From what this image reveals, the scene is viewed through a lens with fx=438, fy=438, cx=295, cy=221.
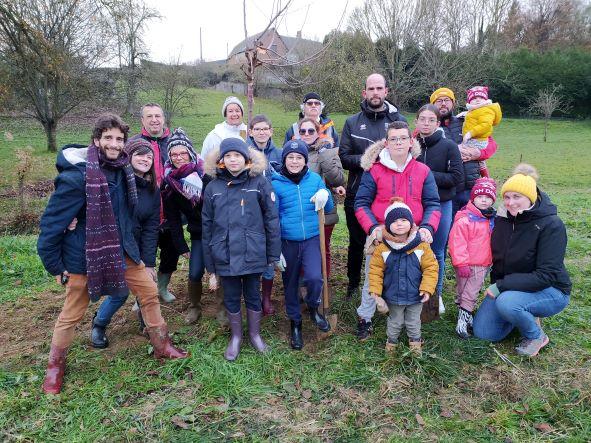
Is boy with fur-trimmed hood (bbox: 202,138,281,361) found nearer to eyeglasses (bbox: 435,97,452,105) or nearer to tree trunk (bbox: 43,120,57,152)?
eyeglasses (bbox: 435,97,452,105)

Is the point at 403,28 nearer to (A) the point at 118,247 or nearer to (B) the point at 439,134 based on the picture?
(B) the point at 439,134

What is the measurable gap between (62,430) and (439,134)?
13.2ft

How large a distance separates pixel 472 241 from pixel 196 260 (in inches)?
105

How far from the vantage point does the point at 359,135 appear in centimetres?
458

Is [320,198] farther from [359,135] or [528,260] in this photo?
[528,260]

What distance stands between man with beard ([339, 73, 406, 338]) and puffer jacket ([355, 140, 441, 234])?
48 centimetres

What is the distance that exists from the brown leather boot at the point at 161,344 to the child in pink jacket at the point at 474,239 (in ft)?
8.68

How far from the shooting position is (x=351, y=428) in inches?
121

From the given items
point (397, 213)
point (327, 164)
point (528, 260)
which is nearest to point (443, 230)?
point (528, 260)

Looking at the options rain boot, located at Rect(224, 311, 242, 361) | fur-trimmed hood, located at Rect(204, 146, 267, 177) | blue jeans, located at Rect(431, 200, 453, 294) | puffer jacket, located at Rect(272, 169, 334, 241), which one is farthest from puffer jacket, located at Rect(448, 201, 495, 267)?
rain boot, located at Rect(224, 311, 242, 361)

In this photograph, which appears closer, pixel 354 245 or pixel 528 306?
pixel 528 306

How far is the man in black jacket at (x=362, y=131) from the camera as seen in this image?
14.5ft

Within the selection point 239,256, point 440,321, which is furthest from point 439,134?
point 239,256

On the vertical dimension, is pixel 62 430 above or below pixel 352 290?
below
